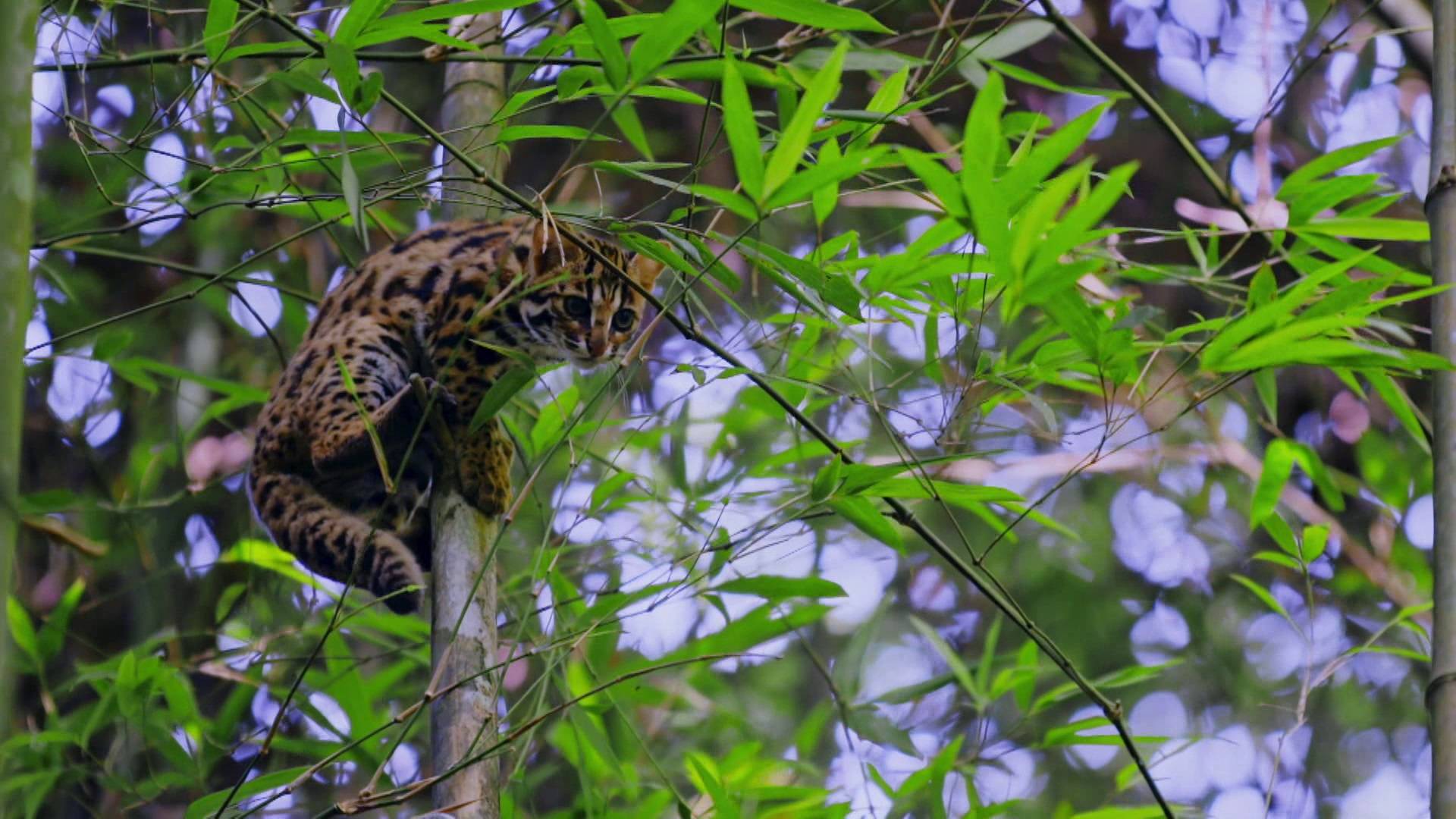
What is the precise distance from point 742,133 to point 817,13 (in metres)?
0.28

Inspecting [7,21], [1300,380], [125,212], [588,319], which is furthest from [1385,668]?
[7,21]

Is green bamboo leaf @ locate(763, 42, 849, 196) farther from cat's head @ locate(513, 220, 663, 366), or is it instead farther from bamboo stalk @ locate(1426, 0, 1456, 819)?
cat's head @ locate(513, 220, 663, 366)

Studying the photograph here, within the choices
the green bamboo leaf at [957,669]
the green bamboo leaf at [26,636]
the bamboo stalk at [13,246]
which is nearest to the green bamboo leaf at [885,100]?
the bamboo stalk at [13,246]

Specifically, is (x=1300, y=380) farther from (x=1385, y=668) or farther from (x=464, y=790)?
(x=464, y=790)

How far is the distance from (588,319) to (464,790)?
1061mm

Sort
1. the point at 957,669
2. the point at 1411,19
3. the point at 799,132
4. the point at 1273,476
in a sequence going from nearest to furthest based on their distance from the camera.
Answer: the point at 799,132 < the point at 1273,476 < the point at 957,669 < the point at 1411,19

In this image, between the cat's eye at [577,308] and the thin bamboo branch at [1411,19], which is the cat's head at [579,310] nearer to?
the cat's eye at [577,308]

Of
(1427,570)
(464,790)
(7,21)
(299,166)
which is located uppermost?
(7,21)

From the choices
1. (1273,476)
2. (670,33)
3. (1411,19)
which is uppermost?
(670,33)

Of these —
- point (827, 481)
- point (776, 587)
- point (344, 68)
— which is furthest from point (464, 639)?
point (344, 68)

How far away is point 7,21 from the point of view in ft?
2.76

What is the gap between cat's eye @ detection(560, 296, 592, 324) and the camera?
2.42m

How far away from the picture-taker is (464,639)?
66.7 inches

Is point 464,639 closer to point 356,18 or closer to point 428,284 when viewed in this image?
point 356,18
